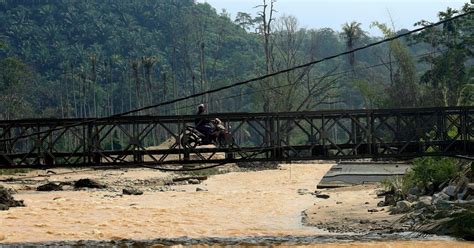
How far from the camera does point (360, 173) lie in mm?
38844

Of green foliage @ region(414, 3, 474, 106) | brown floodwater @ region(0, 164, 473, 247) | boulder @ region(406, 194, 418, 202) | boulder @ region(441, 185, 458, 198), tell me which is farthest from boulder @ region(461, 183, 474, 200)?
green foliage @ region(414, 3, 474, 106)

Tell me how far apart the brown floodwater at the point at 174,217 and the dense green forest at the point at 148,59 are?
131 ft

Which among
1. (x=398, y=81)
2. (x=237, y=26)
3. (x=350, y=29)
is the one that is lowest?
(x=398, y=81)

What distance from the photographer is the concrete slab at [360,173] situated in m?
36.9

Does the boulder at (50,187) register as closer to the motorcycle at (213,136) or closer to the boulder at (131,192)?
the boulder at (131,192)

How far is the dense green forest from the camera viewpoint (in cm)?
9031

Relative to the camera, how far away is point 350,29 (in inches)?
3442

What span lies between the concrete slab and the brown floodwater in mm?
→ 1160

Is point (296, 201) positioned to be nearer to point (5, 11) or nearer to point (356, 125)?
point (356, 125)

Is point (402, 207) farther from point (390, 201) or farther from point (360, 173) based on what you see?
point (360, 173)

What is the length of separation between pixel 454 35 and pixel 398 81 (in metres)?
7.12

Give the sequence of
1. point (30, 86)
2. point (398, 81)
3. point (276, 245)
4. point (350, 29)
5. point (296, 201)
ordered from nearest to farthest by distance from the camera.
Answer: point (276, 245)
point (296, 201)
point (398, 81)
point (350, 29)
point (30, 86)

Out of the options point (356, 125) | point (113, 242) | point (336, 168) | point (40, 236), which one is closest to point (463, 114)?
point (356, 125)

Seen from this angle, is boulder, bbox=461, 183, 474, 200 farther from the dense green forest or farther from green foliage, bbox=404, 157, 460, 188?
the dense green forest
